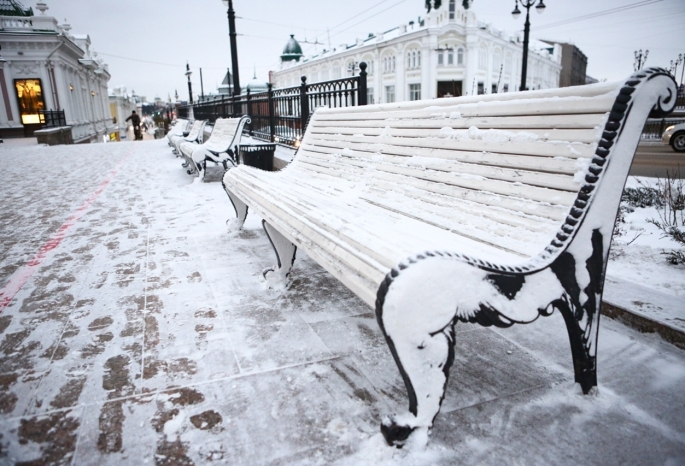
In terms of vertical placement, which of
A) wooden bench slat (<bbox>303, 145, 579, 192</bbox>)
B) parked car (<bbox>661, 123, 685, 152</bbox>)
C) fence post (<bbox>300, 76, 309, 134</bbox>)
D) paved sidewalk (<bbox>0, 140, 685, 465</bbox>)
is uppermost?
fence post (<bbox>300, 76, 309, 134</bbox>)

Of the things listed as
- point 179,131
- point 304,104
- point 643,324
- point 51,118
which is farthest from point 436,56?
point 643,324

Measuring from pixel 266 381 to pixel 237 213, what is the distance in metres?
2.89

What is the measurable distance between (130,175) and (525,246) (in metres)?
9.84

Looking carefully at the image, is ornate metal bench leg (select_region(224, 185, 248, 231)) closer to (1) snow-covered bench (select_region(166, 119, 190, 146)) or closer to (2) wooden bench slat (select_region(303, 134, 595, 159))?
(2) wooden bench slat (select_region(303, 134, 595, 159))

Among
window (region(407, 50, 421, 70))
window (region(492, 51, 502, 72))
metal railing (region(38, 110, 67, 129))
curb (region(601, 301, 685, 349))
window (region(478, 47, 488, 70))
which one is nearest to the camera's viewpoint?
curb (region(601, 301, 685, 349))

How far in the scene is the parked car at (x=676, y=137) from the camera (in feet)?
45.1

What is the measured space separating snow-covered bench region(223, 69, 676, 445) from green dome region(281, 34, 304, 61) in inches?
3163

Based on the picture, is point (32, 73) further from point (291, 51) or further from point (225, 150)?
point (291, 51)

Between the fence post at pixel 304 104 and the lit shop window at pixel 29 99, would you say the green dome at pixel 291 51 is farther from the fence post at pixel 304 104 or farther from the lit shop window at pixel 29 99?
the fence post at pixel 304 104

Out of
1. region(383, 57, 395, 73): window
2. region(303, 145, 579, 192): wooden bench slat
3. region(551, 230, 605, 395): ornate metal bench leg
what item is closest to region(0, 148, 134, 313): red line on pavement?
region(303, 145, 579, 192): wooden bench slat

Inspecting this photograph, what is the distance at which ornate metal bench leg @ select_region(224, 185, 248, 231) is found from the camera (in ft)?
15.5

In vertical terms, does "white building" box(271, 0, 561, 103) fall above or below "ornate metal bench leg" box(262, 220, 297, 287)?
above

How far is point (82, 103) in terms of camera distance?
142 feet

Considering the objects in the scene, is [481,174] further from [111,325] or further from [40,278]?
[40,278]
